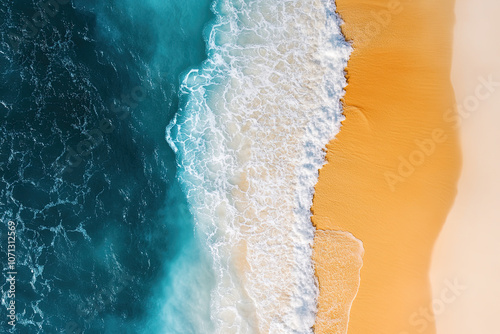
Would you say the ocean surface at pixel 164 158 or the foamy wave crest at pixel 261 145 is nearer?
the ocean surface at pixel 164 158

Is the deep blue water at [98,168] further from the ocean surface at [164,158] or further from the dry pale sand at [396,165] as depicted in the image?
the dry pale sand at [396,165]

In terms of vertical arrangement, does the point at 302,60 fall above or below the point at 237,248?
above

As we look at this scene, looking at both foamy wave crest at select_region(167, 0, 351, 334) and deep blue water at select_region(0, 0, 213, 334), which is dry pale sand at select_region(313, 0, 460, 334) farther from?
deep blue water at select_region(0, 0, 213, 334)

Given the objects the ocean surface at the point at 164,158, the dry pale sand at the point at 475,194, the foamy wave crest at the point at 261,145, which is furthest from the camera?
the foamy wave crest at the point at 261,145

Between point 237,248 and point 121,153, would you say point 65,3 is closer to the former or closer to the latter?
point 121,153

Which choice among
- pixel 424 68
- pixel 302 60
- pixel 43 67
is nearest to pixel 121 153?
pixel 43 67

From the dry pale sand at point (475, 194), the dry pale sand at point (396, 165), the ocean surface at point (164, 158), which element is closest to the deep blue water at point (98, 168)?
the ocean surface at point (164, 158)
